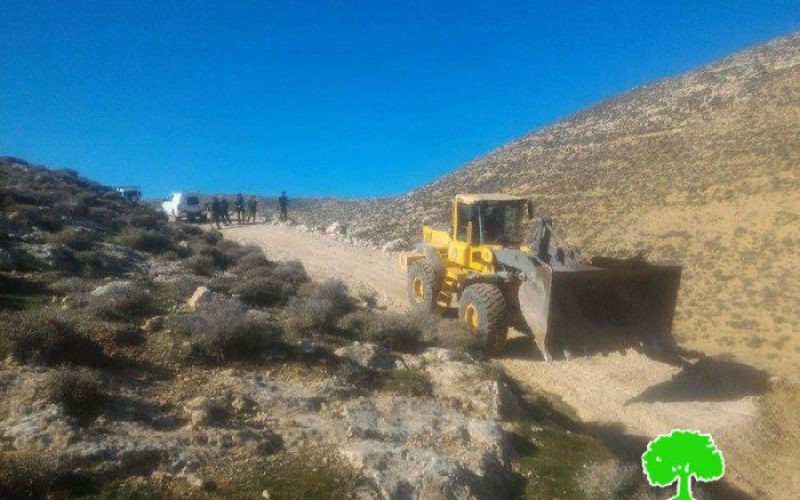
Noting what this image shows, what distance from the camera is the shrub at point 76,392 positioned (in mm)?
4770

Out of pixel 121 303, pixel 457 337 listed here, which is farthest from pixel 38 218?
pixel 457 337

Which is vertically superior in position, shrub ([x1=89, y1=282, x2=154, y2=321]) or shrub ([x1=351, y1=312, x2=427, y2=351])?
shrub ([x1=89, y1=282, x2=154, y2=321])

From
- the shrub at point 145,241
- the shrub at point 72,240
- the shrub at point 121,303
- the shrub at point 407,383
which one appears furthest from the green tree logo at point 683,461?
the shrub at point 145,241

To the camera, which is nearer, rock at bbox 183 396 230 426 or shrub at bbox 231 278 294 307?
rock at bbox 183 396 230 426

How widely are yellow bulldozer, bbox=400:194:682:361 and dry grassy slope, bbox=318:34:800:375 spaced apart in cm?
375

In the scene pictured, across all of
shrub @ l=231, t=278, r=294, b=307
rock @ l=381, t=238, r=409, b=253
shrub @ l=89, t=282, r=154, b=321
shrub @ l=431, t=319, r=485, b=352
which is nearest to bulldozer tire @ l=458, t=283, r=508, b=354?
shrub @ l=431, t=319, r=485, b=352

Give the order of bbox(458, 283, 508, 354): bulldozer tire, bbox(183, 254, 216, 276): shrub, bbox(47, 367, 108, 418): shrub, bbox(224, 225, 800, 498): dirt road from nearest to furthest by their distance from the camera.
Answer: bbox(47, 367, 108, 418): shrub < bbox(224, 225, 800, 498): dirt road < bbox(458, 283, 508, 354): bulldozer tire < bbox(183, 254, 216, 276): shrub

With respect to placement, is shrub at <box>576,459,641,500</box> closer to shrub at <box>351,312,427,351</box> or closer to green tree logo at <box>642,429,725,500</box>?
shrub at <box>351,312,427,351</box>

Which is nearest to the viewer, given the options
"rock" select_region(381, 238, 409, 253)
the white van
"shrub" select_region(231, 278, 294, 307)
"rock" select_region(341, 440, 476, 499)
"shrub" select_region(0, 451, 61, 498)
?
"shrub" select_region(0, 451, 61, 498)

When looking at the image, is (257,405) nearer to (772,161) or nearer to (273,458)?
(273,458)

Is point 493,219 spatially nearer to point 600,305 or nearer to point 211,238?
point 600,305

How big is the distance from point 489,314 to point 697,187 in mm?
21629

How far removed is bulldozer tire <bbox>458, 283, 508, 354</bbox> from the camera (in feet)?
29.2

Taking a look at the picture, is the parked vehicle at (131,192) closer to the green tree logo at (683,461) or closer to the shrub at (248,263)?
the shrub at (248,263)
